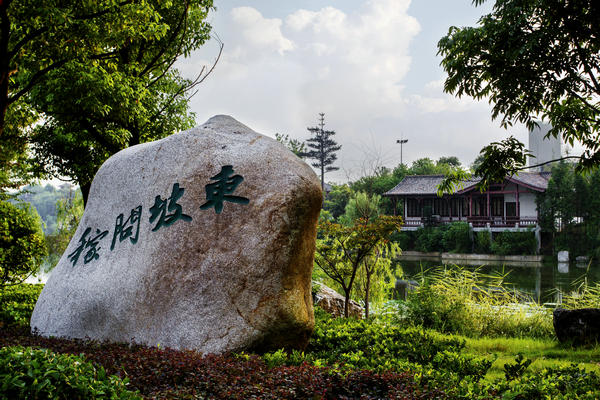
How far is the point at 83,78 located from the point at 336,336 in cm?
510

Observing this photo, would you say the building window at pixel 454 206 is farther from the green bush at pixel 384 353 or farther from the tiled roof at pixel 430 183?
the green bush at pixel 384 353

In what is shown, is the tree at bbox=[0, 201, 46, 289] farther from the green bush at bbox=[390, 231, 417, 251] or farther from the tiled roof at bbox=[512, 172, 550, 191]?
the tiled roof at bbox=[512, 172, 550, 191]

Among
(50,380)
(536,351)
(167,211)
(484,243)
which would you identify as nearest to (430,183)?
(484,243)

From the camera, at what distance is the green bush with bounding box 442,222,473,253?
72.3ft

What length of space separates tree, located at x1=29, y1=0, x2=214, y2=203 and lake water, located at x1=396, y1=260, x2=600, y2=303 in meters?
7.61

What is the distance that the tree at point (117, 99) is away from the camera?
6.70 m

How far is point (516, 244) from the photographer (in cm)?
2070

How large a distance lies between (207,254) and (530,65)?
3967 mm

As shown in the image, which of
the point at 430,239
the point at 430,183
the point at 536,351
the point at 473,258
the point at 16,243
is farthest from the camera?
the point at 430,183

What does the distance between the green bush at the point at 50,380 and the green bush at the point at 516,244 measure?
21.6 meters

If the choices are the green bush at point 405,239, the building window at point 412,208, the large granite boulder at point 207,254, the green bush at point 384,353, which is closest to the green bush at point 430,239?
the green bush at point 405,239

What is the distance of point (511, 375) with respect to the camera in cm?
270

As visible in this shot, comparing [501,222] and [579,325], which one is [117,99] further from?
[501,222]

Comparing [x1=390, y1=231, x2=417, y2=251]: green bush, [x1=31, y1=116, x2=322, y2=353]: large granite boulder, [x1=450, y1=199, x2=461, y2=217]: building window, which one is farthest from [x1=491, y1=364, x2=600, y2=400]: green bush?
[x1=450, y1=199, x2=461, y2=217]: building window
